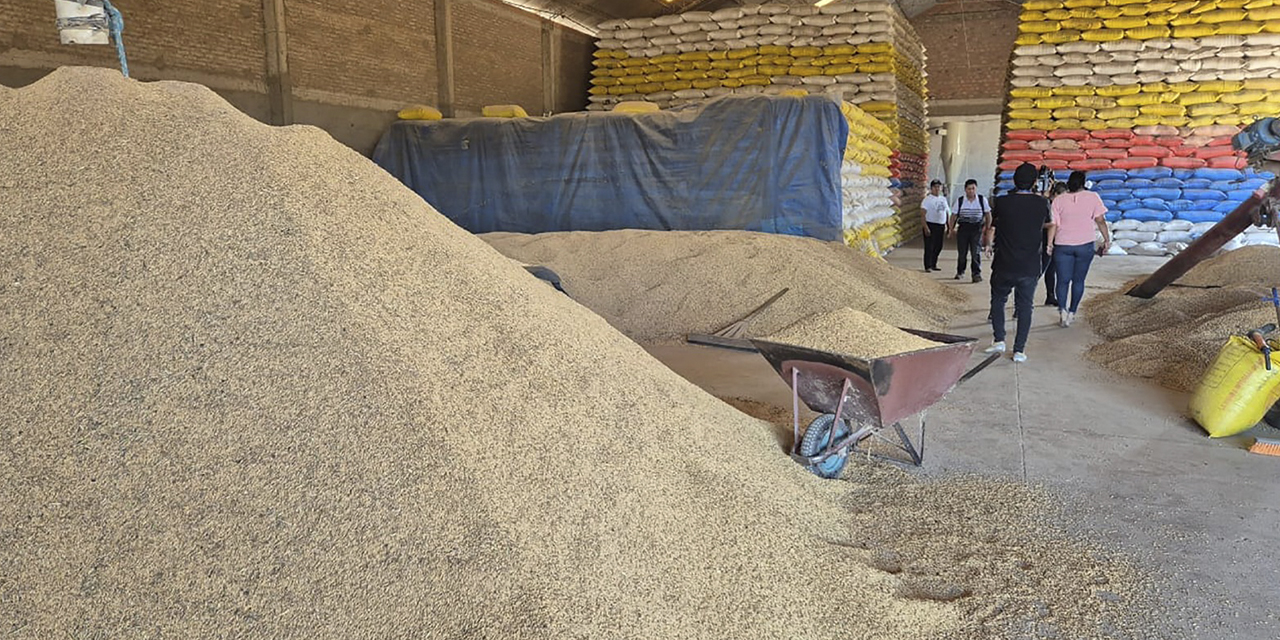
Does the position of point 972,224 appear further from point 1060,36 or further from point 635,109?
point 1060,36

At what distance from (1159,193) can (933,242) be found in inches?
132

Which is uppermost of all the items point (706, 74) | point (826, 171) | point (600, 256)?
point (706, 74)

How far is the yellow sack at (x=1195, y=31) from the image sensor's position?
856 centimetres

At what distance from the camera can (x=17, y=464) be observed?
4.82 ft

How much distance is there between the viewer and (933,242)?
26.1 ft

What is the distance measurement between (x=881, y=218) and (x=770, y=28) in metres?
2.75

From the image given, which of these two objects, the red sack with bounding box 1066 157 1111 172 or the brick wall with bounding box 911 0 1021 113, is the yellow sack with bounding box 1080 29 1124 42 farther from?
the brick wall with bounding box 911 0 1021 113

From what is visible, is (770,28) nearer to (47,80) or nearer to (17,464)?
(47,80)

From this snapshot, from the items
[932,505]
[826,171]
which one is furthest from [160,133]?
[826,171]

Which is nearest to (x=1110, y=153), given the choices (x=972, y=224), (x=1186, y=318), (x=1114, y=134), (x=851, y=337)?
(x=1114, y=134)

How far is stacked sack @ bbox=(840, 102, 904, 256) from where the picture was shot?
7.39 metres

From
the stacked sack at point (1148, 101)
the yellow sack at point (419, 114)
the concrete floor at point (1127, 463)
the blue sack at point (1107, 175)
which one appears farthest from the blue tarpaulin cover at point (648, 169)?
the blue sack at point (1107, 175)

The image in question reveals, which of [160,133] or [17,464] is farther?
[160,133]

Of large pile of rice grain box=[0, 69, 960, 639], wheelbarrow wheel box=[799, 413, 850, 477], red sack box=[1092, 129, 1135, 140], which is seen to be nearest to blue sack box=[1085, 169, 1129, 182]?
red sack box=[1092, 129, 1135, 140]
